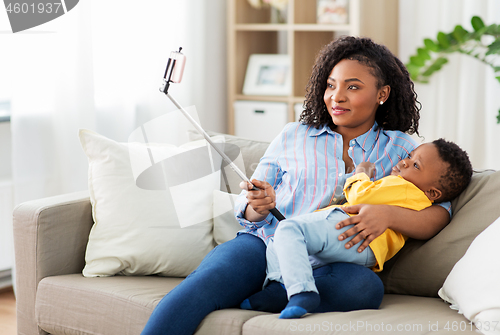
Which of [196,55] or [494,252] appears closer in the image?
[494,252]

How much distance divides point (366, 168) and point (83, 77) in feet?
4.87

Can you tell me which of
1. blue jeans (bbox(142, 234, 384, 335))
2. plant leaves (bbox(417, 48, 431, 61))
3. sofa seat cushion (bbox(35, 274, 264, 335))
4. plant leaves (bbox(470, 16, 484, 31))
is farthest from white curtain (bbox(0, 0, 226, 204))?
plant leaves (bbox(470, 16, 484, 31))

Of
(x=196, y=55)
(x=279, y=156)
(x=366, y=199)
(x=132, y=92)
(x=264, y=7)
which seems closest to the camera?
(x=366, y=199)

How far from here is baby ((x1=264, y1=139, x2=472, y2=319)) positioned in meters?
1.36

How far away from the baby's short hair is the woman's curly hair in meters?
0.21

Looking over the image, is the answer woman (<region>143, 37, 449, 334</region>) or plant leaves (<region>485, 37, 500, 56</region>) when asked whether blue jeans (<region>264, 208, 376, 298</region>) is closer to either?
woman (<region>143, 37, 449, 334</region>)

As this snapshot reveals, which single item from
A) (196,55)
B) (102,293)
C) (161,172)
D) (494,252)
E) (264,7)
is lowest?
(102,293)

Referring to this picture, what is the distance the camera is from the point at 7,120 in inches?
96.6

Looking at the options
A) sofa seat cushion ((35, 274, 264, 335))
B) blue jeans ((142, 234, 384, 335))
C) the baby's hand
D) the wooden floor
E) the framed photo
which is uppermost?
the framed photo

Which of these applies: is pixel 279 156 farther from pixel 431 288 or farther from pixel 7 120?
pixel 7 120

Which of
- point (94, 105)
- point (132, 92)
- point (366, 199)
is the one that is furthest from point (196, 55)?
point (366, 199)

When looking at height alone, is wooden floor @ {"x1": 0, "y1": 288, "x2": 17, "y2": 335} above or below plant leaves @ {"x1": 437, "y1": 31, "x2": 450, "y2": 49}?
below

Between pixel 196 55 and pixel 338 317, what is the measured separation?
2087mm

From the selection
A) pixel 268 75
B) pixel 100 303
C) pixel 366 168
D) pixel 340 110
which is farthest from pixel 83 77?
pixel 366 168
